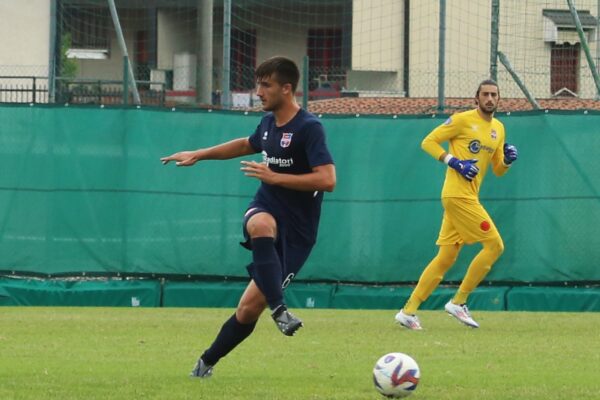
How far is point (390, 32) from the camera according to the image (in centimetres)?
2805

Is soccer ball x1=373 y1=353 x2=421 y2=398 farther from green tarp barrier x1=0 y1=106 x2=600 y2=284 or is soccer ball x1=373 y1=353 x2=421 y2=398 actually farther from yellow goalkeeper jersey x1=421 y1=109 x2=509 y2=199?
green tarp barrier x1=0 y1=106 x2=600 y2=284

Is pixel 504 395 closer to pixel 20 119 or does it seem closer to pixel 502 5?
pixel 20 119

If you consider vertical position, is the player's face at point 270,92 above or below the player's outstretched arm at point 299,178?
above

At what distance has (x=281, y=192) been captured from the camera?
328 inches

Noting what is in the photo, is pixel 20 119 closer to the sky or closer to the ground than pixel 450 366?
closer to the sky

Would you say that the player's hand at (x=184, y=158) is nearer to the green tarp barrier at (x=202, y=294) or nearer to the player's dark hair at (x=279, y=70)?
the player's dark hair at (x=279, y=70)

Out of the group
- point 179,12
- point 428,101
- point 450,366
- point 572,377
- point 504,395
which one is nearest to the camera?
point 504,395

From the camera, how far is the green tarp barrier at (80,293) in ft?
52.1

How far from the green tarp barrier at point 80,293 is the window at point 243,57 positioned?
14.6 meters

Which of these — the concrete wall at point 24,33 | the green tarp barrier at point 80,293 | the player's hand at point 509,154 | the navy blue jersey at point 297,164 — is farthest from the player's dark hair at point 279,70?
the concrete wall at point 24,33

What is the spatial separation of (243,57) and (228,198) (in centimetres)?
1951

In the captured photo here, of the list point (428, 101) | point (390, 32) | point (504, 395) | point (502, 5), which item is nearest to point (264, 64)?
point (504, 395)

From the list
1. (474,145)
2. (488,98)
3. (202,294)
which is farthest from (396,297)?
(488,98)

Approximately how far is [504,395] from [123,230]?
8.60 m
